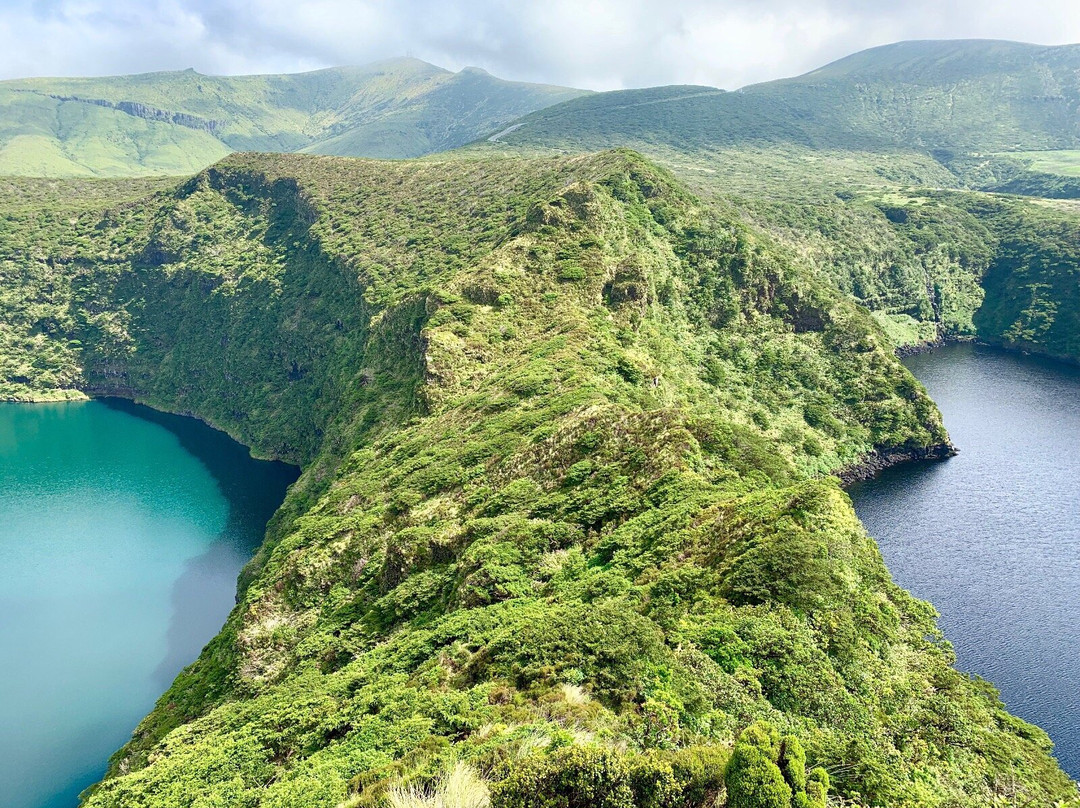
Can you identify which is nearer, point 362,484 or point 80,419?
point 362,484

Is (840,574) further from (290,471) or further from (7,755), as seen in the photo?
(290,471)

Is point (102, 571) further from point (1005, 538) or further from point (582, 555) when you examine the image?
point (1005, 538)

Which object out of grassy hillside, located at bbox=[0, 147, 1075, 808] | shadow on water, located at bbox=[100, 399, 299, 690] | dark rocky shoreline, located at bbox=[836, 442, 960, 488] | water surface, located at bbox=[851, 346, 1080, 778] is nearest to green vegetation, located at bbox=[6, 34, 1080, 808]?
grassy hillside, located at bbox=[0, 147, 1075, 808]

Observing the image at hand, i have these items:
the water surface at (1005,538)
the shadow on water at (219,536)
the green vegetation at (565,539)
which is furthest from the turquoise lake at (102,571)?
the water surface at (1005,538)

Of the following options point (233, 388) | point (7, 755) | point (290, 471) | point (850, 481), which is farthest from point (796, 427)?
point (233, 388)

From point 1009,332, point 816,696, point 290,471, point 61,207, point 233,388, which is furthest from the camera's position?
point 61,207

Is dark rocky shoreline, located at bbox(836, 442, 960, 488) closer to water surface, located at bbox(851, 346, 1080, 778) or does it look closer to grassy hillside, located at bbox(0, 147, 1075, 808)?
grassy hillside, located at bbox(0, 147, 1075, 808)

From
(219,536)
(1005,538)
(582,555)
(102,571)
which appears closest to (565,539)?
(582,555)

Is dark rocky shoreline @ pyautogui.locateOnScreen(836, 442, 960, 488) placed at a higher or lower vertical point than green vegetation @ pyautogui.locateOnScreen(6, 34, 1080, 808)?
lower
